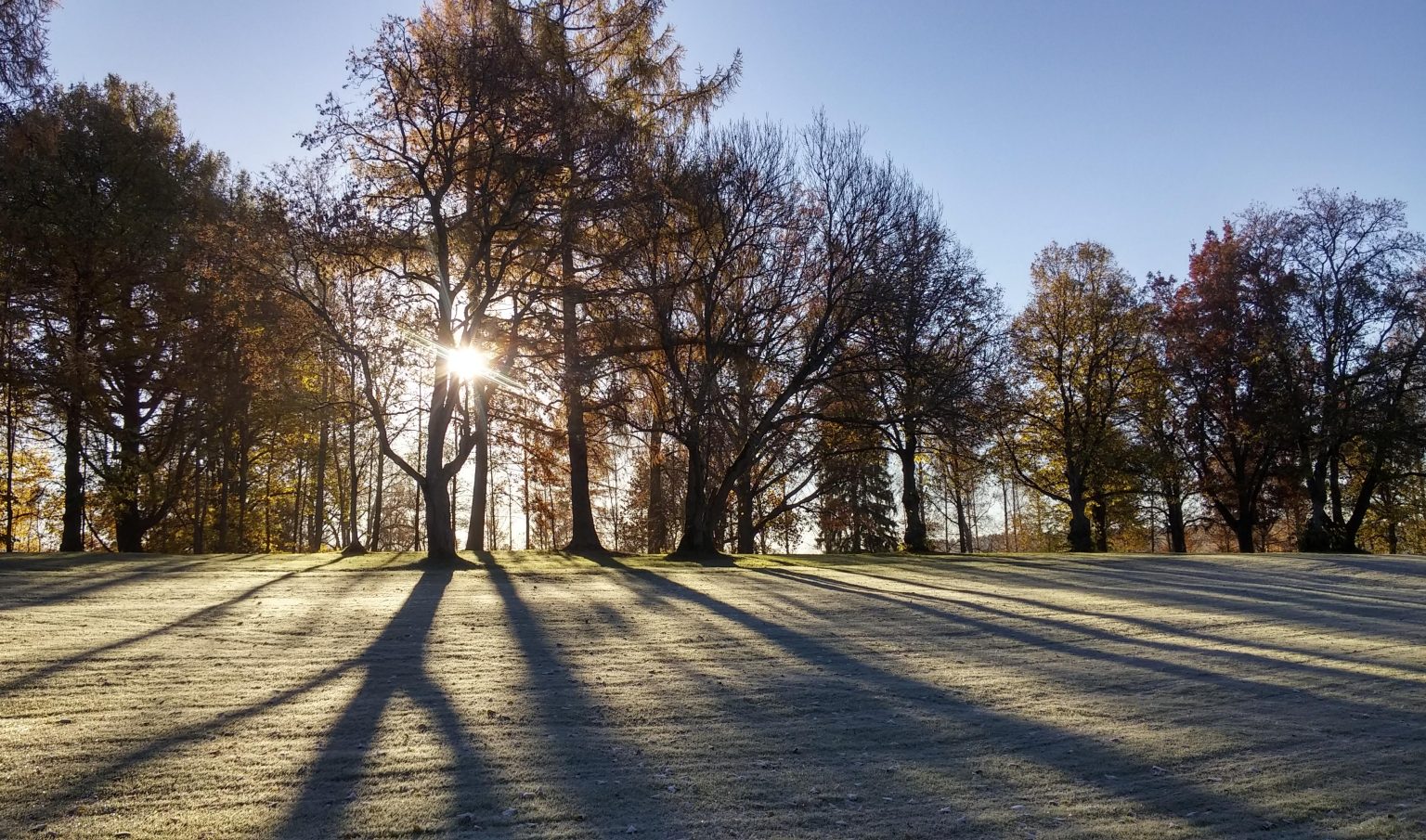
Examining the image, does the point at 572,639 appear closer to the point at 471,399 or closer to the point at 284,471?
the point at 471,399

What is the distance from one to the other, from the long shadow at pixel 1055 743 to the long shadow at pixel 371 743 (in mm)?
3450

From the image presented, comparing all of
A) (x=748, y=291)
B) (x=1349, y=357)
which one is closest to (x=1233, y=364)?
(x=1349, y=357)

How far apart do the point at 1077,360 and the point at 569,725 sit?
38534 millimetres

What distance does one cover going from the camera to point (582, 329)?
23641 mm

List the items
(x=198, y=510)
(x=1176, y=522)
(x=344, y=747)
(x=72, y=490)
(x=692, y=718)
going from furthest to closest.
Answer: (x=1176, y=522) < (x=198, y=510) < (x=72, y=490) < (x=692, y=718) < (x=344, y=747)

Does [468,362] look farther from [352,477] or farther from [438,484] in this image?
[352,477]

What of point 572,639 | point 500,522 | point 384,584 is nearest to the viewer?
point 572,639

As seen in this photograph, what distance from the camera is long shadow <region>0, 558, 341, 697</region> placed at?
306 inches

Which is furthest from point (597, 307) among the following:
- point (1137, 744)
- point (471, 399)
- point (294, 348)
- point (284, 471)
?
point (284, 471)

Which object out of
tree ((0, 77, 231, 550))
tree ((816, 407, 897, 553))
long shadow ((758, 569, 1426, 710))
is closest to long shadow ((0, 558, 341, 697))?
long shadow ((758, 569, 1426, 710))

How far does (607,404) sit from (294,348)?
7.69 m

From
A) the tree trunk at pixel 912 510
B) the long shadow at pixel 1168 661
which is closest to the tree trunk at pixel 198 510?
the tree trunk at pixel 912 510

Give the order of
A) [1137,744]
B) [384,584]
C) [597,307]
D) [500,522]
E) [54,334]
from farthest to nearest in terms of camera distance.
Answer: [500,522], [54,334], [597,307], [384,584], [1137,744]

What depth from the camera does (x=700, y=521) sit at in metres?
26.7
